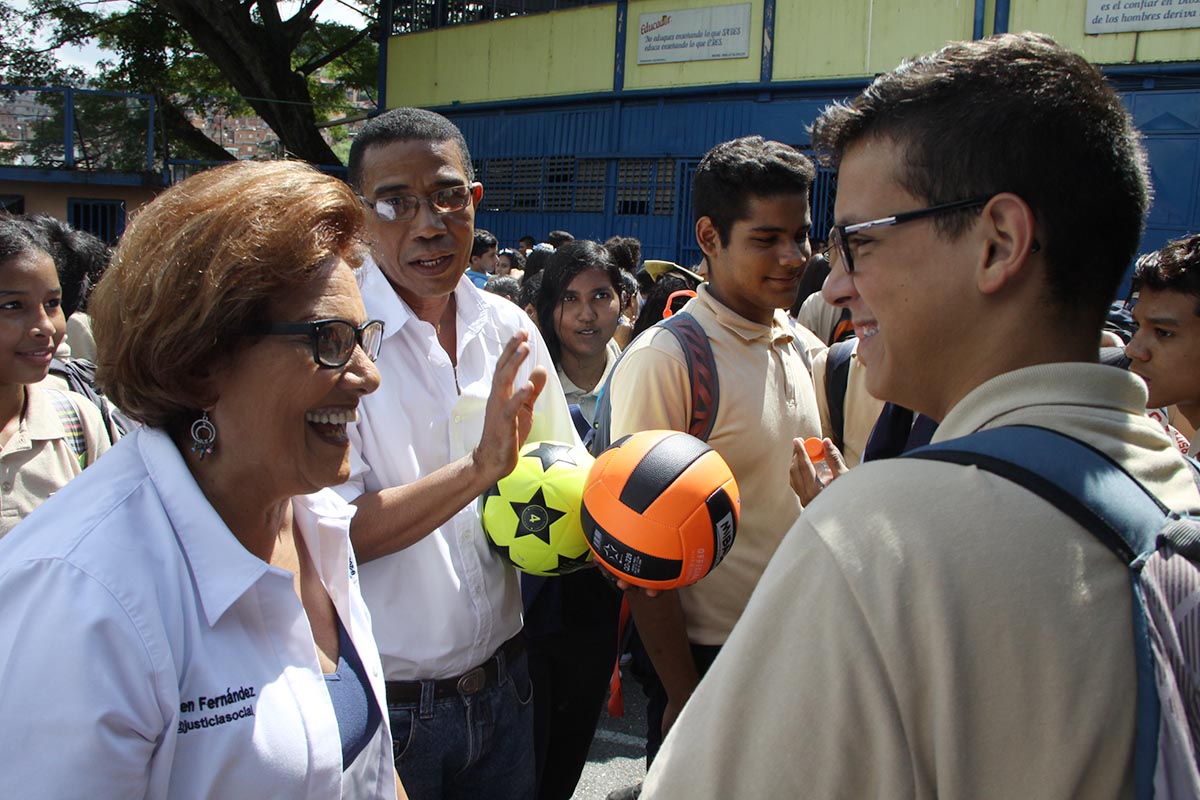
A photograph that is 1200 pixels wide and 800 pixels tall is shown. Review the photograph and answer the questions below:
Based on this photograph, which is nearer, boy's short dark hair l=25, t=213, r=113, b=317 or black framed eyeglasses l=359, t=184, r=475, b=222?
black framed eyeglasses l=359, t=184, r=475, b=222

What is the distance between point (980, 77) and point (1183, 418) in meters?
3.15

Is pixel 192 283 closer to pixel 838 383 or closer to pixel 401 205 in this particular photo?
pixel 401 205

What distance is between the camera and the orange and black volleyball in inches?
94.3

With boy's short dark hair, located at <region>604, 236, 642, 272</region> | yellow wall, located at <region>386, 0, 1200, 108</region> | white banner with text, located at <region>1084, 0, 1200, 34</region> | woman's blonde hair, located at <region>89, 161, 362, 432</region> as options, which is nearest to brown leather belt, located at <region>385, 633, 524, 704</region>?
woman's blonde hair, located at <region>89, 161, 362, 432</region>

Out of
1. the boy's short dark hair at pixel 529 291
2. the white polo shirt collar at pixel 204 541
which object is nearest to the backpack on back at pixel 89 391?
the white polo shirt collar at pixel 204 541

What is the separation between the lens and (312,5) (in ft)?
80.8

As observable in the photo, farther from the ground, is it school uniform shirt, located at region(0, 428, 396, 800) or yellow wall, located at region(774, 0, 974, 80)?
yellow wall, located at region(774, 0, 974, 80)

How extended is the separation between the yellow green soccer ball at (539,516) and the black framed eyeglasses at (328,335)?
29.9 inches

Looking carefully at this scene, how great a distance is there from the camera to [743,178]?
3.03 metres

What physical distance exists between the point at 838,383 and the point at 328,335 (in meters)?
2.09

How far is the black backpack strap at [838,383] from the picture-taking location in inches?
131

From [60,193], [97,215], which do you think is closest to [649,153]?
[97,215]

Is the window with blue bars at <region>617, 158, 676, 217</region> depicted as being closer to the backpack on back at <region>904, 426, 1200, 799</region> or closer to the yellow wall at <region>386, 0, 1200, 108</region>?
the yellow wall at <region>386, 0, 1200, 108</region>

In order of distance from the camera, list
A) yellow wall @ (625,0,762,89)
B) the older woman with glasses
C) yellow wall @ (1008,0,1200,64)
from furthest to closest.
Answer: yellow wall @ (625,0,762,89) → yellow wall @ (1008,0,1200,64) → the older woman with glasses
